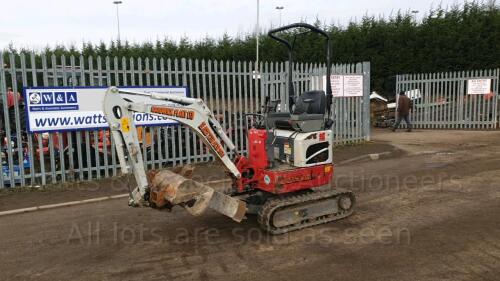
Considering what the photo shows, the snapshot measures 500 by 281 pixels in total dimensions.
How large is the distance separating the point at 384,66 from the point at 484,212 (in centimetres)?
1884

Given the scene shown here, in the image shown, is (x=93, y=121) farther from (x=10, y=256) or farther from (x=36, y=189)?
(x=10, y=256)

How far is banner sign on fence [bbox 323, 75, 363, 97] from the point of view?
13.1 m

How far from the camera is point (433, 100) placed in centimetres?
1888

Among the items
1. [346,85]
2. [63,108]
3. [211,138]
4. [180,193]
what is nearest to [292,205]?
[211,138]

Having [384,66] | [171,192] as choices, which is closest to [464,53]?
[384,66]

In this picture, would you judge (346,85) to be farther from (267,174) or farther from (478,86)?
(267,174)

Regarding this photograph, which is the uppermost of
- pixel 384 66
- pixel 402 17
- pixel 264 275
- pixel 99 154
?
pixel 402 17

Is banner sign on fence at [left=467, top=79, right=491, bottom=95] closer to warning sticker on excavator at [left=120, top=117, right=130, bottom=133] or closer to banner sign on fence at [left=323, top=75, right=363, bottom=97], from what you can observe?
banner sign on fence at [left=323, top=75, right=363, bottom=97]

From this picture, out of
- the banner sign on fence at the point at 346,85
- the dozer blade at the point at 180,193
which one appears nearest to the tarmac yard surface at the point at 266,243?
the dozer blade at the point at 180,193

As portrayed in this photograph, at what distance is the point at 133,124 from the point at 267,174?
6.11 feet

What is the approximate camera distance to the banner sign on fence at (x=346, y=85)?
13.1 meters

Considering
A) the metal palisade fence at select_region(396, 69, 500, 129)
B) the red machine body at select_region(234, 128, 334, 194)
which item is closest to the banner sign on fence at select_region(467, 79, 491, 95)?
the metal palisade fence at select_region(396, 69, 500, 129)

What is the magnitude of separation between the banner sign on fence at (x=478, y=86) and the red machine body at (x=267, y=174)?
14320 mm

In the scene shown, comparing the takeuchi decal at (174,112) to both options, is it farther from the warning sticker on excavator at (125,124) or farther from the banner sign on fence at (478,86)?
the banner sign on fence at (478,86)
